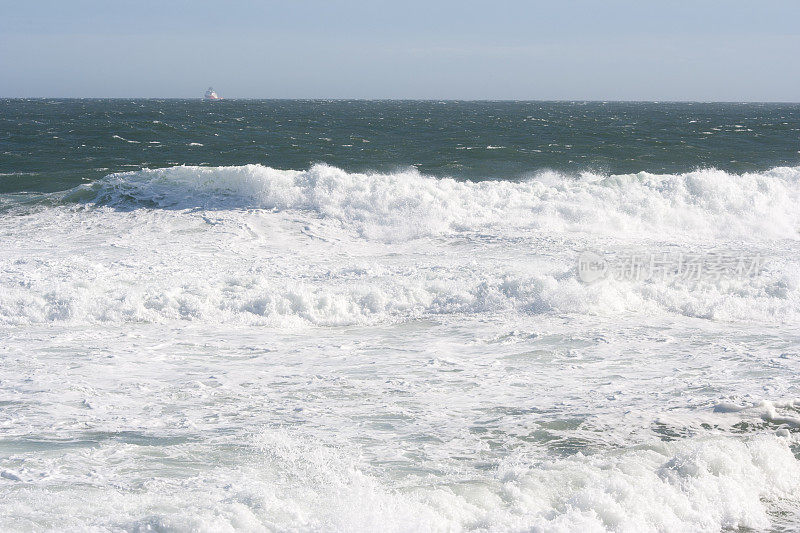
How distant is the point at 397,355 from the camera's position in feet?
24.1

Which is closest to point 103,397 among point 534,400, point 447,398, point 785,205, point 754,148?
point 447,398

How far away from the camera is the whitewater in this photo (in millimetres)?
4363

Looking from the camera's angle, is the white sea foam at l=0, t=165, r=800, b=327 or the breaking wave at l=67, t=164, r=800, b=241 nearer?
the white sea foam at l=0, t=165, r=800, b=327

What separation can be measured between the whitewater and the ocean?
28 mm

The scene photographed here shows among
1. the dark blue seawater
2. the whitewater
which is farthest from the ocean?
the dark blue seawater

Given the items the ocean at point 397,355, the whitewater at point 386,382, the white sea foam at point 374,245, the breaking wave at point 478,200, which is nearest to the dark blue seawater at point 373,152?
the breaking wave at point 478,200

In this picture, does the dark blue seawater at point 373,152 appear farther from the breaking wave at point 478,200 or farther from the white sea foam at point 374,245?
the white sea foam at point 374,245

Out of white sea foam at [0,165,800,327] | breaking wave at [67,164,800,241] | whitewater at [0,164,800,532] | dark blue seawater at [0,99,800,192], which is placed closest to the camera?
whitewater at [0,164,800,532]

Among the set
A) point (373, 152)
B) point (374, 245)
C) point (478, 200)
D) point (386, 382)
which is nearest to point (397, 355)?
point (386, 382)

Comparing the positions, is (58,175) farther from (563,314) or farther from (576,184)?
(563,314)

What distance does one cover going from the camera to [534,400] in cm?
610

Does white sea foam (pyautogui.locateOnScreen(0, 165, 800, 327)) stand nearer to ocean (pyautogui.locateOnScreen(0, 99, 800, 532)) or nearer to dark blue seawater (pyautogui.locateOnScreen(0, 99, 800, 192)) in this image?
ocean (pyautogui.locateOnScreen(0, 99, 800, 532))

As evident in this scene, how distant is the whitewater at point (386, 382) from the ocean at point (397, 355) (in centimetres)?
3

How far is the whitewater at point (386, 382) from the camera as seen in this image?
14.3 feet
